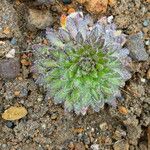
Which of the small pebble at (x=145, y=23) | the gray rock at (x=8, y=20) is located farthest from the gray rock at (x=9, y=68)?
the small pebble at (x=145, y=23)

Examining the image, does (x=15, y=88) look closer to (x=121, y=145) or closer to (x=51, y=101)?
(x=51, y=101)

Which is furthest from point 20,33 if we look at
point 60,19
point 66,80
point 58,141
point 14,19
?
point 58,141

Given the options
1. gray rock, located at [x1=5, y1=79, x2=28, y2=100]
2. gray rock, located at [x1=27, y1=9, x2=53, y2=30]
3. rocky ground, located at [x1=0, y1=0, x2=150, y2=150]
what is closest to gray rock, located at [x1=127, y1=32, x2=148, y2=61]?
rocky ground, located at [x1=0, y1=0, x2=150, y2=150]

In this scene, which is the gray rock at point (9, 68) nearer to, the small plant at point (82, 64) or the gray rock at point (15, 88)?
the gray rock at point (15, 88)

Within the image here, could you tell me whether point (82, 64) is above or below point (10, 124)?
above

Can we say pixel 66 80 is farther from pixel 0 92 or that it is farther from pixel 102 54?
pixel 0 92

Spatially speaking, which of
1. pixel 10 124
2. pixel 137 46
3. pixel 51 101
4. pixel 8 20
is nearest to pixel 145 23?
pixel 137 46

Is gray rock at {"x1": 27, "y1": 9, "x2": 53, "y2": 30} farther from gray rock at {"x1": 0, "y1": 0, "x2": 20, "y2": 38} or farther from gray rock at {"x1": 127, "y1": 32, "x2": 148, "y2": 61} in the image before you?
gray rock at {"x1": 127, "y1": 32, "x2": 148, "y2": 61}
